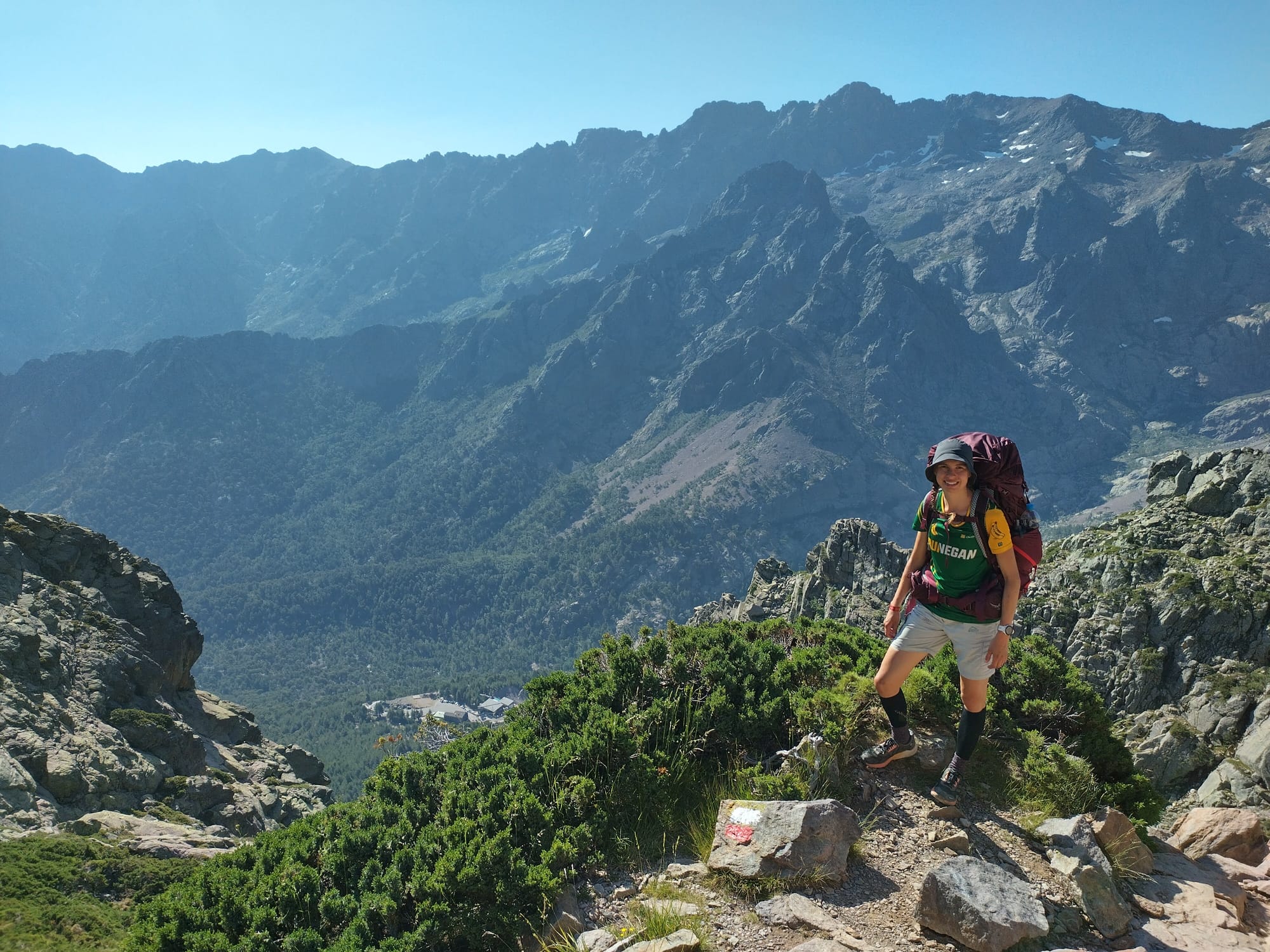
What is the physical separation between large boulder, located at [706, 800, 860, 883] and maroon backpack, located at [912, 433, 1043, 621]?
9.02 ft

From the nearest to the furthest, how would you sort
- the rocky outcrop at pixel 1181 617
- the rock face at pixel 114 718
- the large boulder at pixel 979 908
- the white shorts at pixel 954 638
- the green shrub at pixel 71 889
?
the large boulder at pixel 979 908 → the white shorts at pixel 954 638 → the green shrub at pixel 71 889 → the rocky outcrop at pixel 1181 617 → the rock face at pixel 114 718

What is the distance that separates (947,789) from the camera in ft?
28.6

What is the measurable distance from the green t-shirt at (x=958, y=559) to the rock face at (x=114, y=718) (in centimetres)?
1604

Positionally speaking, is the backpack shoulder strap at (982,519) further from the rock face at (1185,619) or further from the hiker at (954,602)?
the rock face at (1185,619)

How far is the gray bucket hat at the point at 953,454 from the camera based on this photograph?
8.02m

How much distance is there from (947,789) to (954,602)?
89.5 inches

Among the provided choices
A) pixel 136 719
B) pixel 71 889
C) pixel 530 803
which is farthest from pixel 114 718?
pixel 530 803

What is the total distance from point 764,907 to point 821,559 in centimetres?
6471

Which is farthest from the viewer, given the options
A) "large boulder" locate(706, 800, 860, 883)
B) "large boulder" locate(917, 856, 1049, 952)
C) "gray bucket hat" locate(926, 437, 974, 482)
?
"gray bucket hat" locate(926, 437, 974, 482)

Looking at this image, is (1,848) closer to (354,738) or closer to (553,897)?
(553,897)

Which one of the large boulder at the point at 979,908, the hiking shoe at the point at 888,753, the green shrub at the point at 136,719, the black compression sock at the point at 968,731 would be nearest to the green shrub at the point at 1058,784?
the black compression sock at the point at 968,731

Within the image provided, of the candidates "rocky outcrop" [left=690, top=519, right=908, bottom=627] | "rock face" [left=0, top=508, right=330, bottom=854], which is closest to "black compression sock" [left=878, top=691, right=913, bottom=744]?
"rock face" [left=0, top=508, right=330, bottom=854]

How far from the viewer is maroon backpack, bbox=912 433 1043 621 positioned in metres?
8.02

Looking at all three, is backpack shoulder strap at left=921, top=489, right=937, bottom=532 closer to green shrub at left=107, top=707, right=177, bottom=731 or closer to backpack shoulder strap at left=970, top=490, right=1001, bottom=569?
backpack shoulder strap at left=970, top=490, right=1001, bottom=569
